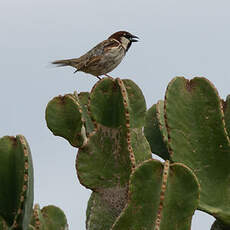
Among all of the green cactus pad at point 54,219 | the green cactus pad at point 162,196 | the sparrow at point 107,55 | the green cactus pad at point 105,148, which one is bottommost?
the green cactus pad at point 54,219

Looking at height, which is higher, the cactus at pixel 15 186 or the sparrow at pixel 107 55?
the sparrow at pixel 107 55

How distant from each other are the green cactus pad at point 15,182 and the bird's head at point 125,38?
20.3ft

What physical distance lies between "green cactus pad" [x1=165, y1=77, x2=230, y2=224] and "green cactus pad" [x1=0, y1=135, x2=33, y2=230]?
1187 millimetres

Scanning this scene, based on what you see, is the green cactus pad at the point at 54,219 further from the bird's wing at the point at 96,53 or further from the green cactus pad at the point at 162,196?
the bird's wing at the point at 96,53

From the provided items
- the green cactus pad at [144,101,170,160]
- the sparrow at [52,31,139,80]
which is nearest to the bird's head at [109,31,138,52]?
the sparrow at [52,31,139,80]

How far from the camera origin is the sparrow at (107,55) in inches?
393

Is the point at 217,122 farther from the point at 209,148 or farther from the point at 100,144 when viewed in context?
the point at 100,144

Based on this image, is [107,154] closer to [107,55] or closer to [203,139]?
[203,139]

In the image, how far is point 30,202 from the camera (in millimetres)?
4348

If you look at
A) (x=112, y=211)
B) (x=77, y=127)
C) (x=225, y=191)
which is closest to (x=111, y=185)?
(x=112, y=211)

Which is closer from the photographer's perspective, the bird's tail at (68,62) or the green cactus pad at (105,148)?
the green cactus pad at (105,148)

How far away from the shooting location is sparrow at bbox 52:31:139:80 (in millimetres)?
9984

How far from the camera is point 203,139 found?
16.4ft

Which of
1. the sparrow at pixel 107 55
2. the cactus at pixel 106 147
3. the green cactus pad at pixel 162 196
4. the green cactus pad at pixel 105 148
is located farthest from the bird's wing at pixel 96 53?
the green cactus pad at pixel 162 196
